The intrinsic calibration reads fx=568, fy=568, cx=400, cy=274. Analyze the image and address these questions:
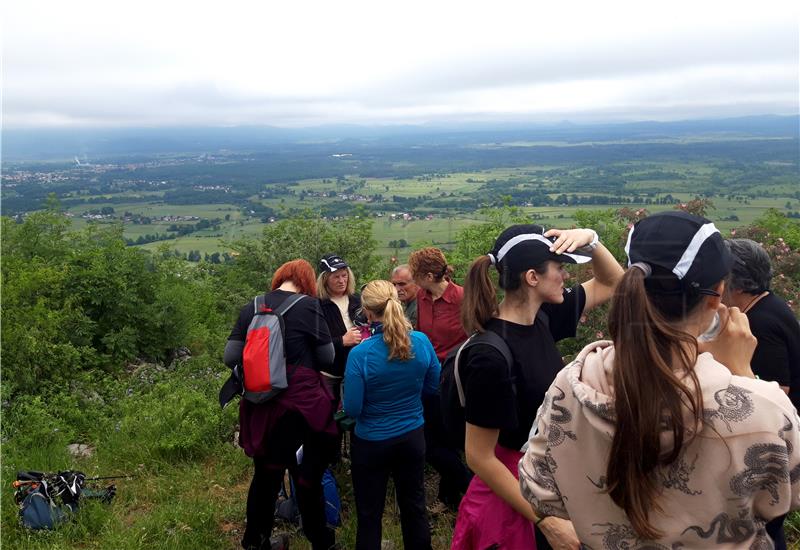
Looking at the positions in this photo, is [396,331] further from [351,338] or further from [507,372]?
[507,372]

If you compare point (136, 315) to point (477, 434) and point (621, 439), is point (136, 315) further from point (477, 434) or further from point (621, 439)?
point (621, 439)

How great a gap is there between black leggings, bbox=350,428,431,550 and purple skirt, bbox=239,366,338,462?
29 centimetres

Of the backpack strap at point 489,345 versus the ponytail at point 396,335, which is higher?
the backpack strap at point 489,345

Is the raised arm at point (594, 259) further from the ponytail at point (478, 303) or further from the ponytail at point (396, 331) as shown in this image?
the ponytail at point (396, 331)

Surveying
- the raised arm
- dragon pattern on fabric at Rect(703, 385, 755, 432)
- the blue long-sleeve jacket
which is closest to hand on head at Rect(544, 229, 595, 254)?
the raised arm

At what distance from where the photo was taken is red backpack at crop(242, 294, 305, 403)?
3.52m

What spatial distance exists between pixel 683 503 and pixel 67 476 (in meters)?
4.60

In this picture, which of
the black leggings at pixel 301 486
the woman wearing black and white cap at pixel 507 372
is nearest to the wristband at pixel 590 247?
the woman wearing black and white cap at pixel 507 372

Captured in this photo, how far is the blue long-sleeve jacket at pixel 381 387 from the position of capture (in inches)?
134

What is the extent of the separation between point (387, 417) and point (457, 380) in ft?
4.35

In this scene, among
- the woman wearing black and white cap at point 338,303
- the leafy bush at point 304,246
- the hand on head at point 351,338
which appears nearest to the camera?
the hand on head at point 351,338

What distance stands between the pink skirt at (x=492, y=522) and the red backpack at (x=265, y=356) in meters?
1.59

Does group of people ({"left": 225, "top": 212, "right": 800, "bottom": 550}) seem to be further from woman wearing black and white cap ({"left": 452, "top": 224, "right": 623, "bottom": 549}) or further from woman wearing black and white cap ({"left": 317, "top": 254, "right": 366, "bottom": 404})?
woman wearing black and white cap ({"left": 317, "top": 254, "right": 366, "bottom": 404})

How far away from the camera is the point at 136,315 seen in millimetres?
9055
